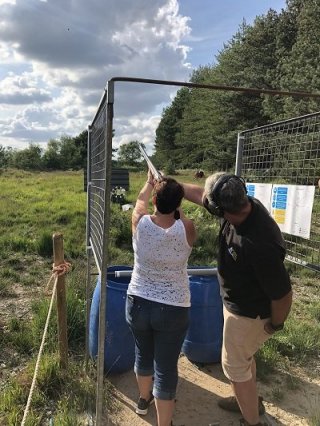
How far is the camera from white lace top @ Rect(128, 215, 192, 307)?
269 cm

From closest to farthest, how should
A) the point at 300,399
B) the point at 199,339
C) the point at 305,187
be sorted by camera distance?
the point at 305,187, the point at 300,399, the point at 199,339

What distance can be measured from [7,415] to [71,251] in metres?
5.21

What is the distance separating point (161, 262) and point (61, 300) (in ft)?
4.34

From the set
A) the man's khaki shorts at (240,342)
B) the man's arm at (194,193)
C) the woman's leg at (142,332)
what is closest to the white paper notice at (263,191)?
the man's arm at (194,193)

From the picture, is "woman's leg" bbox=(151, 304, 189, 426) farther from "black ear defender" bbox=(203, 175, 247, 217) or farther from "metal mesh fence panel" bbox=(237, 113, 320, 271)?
"metal mesh fence panel" bbox=(237, 113, 320, 271)

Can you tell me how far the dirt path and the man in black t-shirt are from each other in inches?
18.3

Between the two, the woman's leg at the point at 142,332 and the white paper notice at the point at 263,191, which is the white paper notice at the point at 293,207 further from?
the woman's leg at the point at 142,332

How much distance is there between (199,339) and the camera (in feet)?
13.0

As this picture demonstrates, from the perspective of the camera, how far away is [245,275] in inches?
104

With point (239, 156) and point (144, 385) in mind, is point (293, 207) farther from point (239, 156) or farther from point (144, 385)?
point (144, 385)

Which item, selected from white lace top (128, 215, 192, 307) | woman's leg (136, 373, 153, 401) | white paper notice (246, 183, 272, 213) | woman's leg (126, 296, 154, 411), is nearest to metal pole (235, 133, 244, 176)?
white paper notice (246, 183, 272, 213)

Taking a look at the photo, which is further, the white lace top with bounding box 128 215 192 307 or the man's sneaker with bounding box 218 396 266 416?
the man's sneaker with bounding box 218 396 266 416

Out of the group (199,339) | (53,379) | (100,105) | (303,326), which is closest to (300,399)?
(199,339)

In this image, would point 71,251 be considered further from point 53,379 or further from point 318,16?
point 318,16
